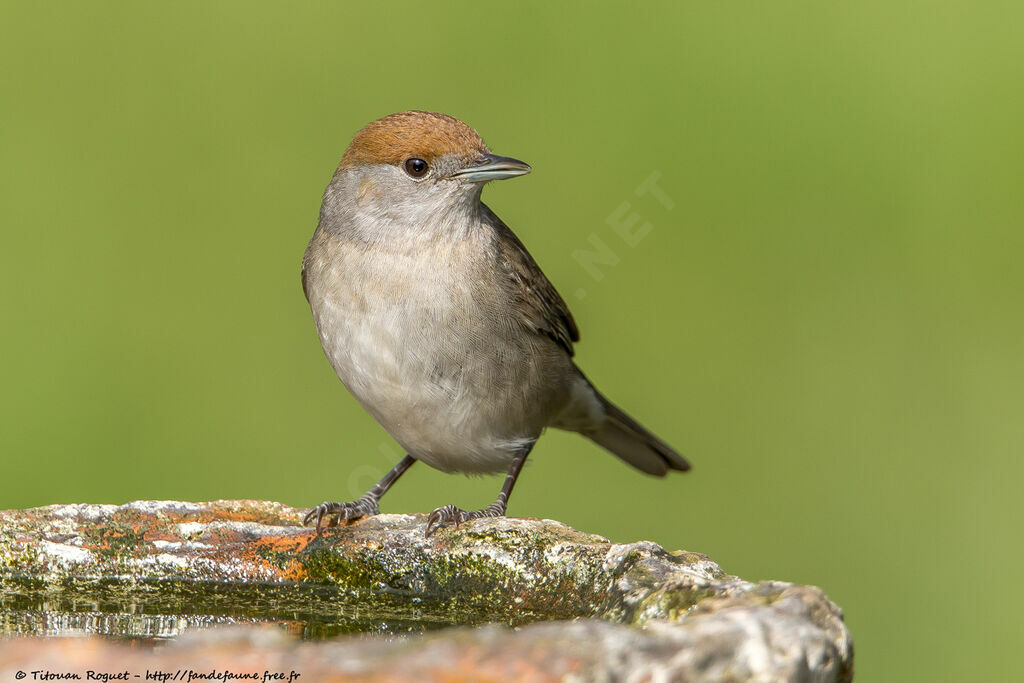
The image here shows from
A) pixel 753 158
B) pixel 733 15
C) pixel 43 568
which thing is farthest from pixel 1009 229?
pixel 43 568

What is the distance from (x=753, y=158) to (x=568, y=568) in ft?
19.0

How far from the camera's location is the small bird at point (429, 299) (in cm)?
493

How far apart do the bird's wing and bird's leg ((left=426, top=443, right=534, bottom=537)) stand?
0.54m

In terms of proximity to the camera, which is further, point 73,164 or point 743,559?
point 73,164

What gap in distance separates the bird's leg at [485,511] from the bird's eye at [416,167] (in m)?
1.28

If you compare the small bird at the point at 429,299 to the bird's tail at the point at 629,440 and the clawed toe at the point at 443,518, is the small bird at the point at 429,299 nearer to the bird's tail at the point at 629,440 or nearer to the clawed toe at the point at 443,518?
the clawed toe at the point at 443,518

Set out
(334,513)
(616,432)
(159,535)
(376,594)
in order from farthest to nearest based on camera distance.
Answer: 1. (616,432)
2. (334,513)
3. (159,535)
4. (376,594)

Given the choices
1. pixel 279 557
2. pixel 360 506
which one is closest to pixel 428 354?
pixel 360 506

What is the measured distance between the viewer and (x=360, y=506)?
502cm

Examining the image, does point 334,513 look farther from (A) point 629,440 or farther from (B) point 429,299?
(A) point 629,440

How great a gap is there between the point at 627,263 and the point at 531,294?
3.35 meters

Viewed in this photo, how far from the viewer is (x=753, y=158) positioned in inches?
353

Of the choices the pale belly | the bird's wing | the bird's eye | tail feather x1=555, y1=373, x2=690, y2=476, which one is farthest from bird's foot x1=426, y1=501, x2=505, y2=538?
tail feather x1=555, y1=373, x2=690, y2=476

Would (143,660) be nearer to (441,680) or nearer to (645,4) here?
(441,680)
